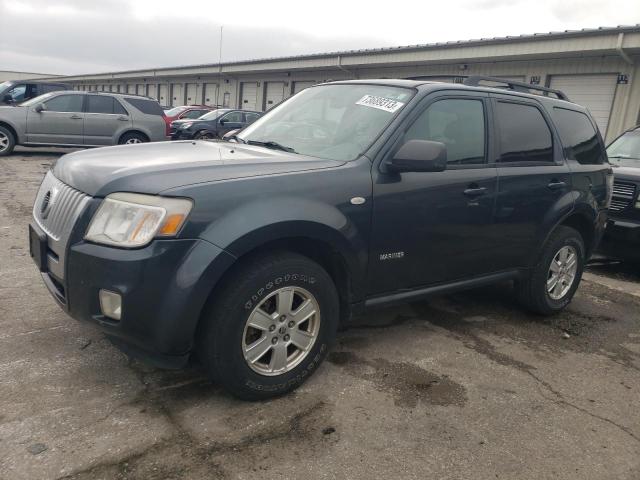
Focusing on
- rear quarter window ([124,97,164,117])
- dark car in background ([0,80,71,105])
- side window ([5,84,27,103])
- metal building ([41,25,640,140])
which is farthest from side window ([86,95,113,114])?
side window ([5,84,27,103])

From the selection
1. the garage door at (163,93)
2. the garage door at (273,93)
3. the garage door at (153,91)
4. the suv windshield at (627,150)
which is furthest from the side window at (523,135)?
the garage door at (153,91)

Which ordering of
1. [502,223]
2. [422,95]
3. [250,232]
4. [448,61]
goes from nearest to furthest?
[250,232] → [422,95] → [502,223] → [448,61]

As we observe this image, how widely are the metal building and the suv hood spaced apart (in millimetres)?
1928

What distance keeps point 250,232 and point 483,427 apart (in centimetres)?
158

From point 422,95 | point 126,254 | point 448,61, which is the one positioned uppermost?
point 448,61

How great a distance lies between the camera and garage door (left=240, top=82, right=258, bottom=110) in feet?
95.9

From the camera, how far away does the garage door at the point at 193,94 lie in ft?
120

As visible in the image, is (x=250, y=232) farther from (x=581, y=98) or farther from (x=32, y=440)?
(x=581, y=98)

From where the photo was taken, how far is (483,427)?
275 cm

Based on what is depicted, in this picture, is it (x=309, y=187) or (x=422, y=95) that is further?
(x=422, y=95)

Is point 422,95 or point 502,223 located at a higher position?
point 422,95

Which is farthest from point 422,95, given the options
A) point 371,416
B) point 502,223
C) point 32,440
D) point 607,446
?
point 32,440

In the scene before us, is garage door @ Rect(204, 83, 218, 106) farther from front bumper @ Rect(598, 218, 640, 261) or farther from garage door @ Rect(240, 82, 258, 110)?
front bumper @ Rect(598, 218, 640, 261)

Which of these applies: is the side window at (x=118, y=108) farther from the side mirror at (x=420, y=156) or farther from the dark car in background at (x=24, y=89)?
the side mirror at (x=420, y=156)
